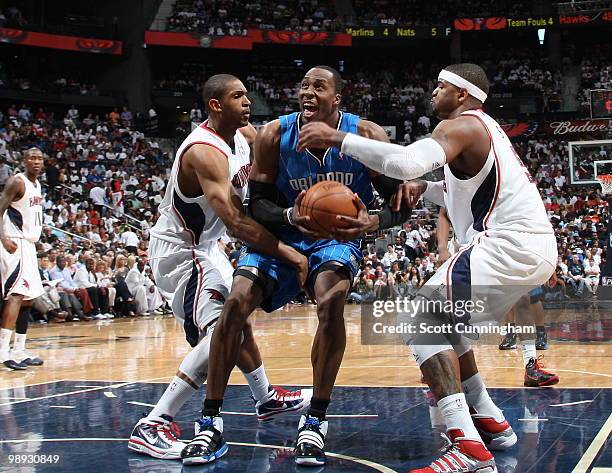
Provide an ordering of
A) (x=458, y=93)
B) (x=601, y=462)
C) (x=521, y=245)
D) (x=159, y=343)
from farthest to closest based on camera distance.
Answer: (x=159, y=343)
(x=458, y=93)
(x=521, y=245)
(x=601, y=462)

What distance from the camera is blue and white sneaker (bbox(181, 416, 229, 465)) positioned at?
359 cm

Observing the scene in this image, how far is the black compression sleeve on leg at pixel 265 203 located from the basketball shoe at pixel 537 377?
251 centimetres

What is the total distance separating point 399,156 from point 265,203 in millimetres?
972

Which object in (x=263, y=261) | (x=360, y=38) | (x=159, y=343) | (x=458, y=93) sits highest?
(x=360, y=38)

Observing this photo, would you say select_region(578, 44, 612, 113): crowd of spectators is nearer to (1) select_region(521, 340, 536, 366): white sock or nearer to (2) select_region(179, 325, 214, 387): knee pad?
(1) select_region(521, 340, 536, 366): white sock

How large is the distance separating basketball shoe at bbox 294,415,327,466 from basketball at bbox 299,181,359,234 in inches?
37.1

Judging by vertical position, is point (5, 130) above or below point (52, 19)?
below

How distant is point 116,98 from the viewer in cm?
2850

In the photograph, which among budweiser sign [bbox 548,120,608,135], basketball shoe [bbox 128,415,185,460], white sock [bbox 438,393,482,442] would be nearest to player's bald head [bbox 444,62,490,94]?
white sock [bbox 438,393,482,442]

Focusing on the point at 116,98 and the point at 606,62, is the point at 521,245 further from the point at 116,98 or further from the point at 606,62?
the point at 606,62

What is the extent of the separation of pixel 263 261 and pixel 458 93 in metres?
1.30

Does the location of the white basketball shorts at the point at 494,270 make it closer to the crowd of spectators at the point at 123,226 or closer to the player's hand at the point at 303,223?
the player's hand at the point at 303,223

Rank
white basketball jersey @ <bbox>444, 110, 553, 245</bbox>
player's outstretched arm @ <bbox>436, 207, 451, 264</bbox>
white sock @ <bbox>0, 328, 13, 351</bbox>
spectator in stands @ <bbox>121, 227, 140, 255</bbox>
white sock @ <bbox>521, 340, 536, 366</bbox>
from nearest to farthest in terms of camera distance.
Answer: white basketball jersey @ <bbox>444, 110, 553, 245</bbox>, white sock @ <bbox>521, 340, 536, 366</bbox>, player's outstretched arm @ <bbox>436, 207, 451, 264</bbox>, white sock @ <bbox>0, 328, 13, 351</bbox>, spectator in stands @ <bbox>121, 227, 140, 255</bbox>

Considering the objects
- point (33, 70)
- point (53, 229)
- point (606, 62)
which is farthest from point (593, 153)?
point (33, 70)
